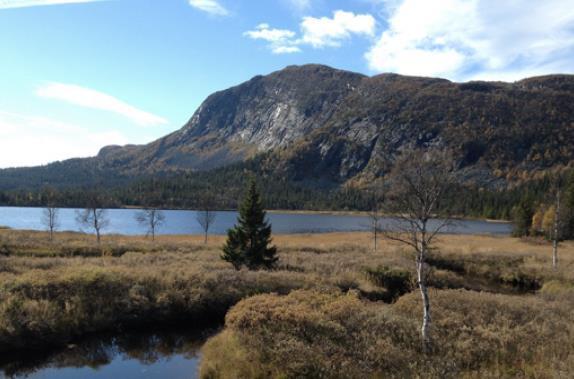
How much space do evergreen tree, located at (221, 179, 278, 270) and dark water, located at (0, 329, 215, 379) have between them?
12.4 meters

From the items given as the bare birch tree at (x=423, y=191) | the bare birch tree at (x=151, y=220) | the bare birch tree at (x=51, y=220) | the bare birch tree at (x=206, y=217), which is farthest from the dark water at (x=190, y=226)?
the bare birch tree at (x=423, y=191)

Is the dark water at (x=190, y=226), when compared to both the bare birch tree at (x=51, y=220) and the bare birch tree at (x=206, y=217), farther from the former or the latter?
the bare birch tree at (x=51, y=220)

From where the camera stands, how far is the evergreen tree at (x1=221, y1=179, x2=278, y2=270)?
32.0 metres

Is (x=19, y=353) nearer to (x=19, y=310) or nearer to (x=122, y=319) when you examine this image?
(x=19, y=310)

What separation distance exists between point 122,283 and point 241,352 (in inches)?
467

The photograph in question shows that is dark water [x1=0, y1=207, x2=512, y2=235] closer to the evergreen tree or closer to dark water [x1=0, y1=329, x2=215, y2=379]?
the evergreen tree

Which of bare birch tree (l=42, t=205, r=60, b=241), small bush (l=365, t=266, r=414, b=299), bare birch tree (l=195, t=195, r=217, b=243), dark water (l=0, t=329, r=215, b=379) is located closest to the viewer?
dark water (l=0, t=329, r=215, b=379)

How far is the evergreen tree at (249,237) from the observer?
32.0 meters

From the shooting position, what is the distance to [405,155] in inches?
618

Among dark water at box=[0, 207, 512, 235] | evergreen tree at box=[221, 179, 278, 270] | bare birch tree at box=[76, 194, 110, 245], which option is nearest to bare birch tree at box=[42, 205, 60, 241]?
bare birch tree at box=[76, 194, 110, 245]

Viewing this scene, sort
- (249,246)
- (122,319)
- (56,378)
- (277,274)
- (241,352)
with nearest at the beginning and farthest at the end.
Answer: (241,352), (56,378), (122,319), (277,274), (249,246)

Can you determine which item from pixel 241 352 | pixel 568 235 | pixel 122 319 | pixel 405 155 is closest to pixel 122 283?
pixel 122 319

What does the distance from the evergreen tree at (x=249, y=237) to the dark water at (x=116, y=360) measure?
40.6ft

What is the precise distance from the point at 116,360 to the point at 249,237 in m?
16.5
